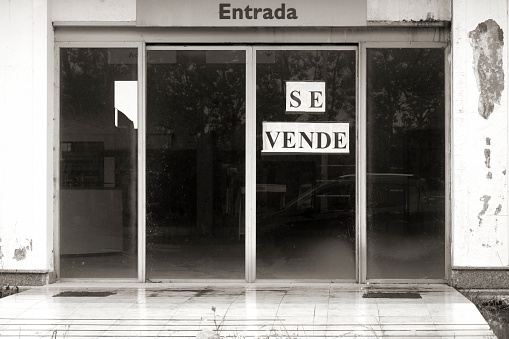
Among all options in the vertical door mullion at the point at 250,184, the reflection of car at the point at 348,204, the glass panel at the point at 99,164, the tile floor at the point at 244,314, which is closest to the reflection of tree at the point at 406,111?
the reflection of car at the point at 348,204

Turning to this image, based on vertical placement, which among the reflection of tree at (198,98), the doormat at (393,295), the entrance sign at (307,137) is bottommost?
the doormat at (393,295)

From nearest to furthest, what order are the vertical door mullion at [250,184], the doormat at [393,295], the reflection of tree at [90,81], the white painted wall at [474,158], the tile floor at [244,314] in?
the tile floor at [244,314] → the doormat at [393,295] → the white painted wall at [474,158] → the vertical door mullion at [250,184] → the reflection of tree at [90,81]

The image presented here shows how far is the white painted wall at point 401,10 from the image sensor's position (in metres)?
11.4

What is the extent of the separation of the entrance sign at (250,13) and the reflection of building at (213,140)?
0.03m

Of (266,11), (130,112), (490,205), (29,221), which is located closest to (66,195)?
(29,221)

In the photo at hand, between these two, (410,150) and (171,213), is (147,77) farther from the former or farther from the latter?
(410,150)

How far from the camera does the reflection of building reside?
11.4m

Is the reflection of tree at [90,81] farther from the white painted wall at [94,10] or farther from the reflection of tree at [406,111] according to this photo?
the reflection of tree at [406,111]

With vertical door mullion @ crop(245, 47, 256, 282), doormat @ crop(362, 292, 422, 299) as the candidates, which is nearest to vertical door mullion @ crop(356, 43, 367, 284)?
doormat @ crop(362, 292, 422, 299)

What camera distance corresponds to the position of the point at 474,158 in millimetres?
11086

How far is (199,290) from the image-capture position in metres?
11.1

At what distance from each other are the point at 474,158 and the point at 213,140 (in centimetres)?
330

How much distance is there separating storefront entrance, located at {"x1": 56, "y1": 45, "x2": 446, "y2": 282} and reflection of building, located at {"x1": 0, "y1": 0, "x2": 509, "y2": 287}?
0.06 feet

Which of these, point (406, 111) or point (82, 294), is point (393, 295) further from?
point (82, 294)
